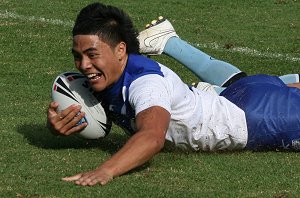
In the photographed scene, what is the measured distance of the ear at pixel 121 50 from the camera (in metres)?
6.86

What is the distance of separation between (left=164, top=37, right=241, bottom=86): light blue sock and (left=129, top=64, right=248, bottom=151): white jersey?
1.19 metres

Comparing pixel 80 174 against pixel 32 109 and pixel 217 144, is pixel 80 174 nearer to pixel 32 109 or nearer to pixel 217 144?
pixel 217 144

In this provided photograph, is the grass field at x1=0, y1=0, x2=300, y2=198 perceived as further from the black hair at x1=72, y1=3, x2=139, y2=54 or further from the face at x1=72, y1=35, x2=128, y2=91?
the black hair at x1=72, y1=3, x2=139, y2=54

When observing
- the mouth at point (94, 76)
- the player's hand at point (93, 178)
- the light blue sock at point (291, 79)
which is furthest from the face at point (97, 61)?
the light blue sock at point (291, 79)

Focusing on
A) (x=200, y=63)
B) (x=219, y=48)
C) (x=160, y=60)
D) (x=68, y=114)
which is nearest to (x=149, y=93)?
(x=68, y=114)

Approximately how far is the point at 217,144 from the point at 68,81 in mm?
1213

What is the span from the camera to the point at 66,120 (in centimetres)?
702

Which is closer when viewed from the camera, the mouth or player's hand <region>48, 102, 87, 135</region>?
the mouth

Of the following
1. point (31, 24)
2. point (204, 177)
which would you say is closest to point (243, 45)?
A: point (31, 24)

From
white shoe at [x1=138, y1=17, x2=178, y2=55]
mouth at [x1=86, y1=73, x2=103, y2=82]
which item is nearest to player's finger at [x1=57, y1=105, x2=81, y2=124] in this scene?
mouth at [x1=86, y1=73, x2=103, y2=82]

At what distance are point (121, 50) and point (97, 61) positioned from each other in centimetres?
24

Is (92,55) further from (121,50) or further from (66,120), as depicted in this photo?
(66,120)

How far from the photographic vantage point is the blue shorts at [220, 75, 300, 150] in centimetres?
720

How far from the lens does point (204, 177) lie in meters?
6.41
